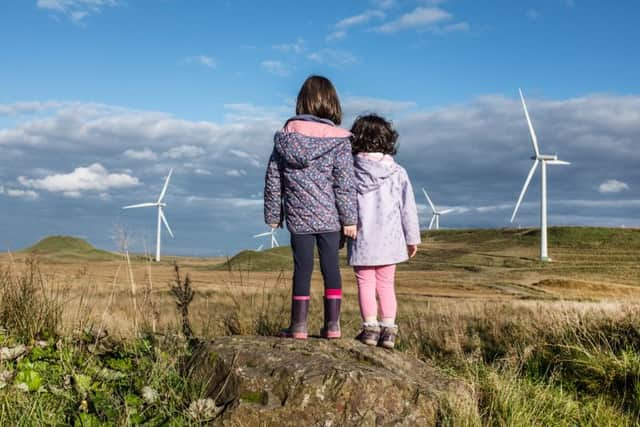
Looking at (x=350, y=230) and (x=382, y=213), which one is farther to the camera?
(x=382, y=213)

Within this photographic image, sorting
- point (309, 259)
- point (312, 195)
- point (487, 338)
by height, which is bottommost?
point (487, 338)

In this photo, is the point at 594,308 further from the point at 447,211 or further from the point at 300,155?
the point at 447,211

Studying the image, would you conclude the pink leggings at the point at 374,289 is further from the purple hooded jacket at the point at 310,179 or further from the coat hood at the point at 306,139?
the coat hood at the point at 306,139

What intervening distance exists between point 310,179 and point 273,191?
413 mm

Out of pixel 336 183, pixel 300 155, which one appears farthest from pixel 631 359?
pixel 300 155

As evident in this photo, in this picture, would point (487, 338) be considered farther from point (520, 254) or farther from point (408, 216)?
point (520, 254)

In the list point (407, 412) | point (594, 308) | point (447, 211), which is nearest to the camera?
point (407, 412)

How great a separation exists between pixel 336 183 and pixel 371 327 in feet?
5.01

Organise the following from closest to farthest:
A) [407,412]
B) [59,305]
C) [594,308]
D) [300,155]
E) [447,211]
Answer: [407,412]
[300,155]
[59,305]
[594,308]
[447,211]

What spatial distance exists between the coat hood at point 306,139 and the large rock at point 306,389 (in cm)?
187

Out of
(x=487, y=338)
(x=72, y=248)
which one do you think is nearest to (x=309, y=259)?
(x=487, y=338)

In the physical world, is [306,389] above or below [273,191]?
below

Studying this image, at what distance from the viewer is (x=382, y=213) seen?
6.87m

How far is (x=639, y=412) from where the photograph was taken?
6898 mm
